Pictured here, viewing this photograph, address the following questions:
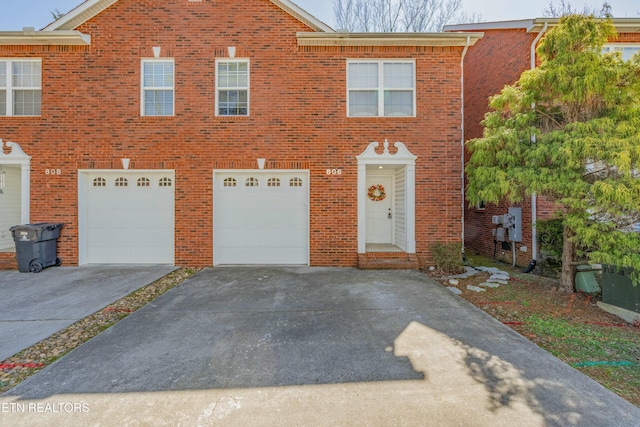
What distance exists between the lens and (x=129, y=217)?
8062 mm

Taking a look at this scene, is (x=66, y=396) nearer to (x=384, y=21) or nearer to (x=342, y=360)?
(x=342, y=360)

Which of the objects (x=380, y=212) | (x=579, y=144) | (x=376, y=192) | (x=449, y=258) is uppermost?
(x=579, y=144)

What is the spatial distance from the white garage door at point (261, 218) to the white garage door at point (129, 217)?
4.60 feet

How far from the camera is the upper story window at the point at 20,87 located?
7.84 m

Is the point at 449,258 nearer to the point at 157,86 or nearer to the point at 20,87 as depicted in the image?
the point at 157,86

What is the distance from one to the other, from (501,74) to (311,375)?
1003 centimetres

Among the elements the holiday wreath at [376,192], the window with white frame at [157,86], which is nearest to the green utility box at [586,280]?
the holiday wreath at [376,192]

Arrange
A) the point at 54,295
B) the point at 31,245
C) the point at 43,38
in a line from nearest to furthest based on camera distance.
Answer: the point at 54,295 < the point at 31,245 < the point at 43,38

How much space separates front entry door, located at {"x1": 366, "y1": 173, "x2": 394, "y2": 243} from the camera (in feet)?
30.7

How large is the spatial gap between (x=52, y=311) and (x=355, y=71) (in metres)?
8.05

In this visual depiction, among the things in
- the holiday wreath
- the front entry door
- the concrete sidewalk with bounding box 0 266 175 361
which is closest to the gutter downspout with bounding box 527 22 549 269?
the front entry door

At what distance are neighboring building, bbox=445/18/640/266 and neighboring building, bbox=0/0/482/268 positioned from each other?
1.85 m

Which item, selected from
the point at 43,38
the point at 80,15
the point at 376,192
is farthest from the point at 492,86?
the point at 43,38

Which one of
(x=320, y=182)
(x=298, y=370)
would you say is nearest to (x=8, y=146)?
(x=320, y=182)
